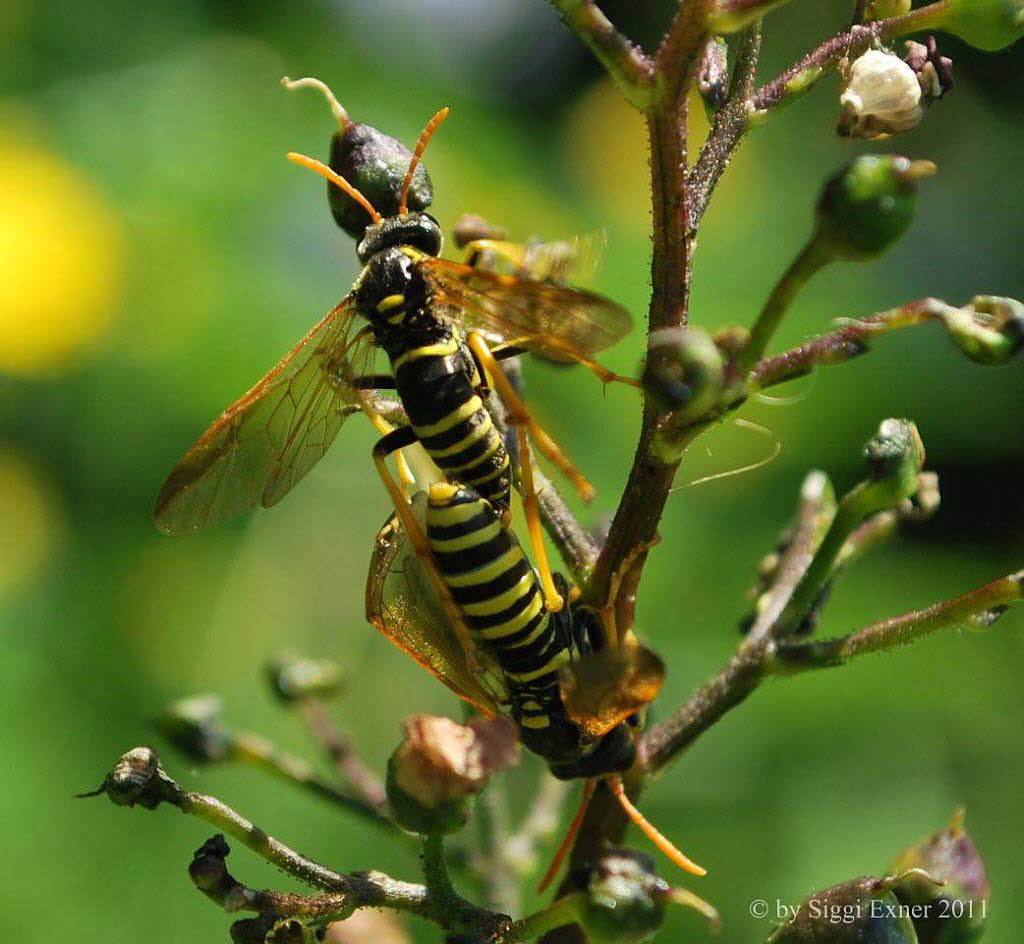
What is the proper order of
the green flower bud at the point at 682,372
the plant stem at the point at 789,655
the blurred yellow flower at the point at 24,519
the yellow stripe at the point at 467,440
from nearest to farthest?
1. the green flower bud at the point at 682,372
2. the plant stem at the point at 789,655
3. the yellow stripe at the point at 467,440
4. the blurred yellow flower at the point at 24,519

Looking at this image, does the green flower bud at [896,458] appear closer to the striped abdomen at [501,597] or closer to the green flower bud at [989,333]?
the green flower bud at [989,333]

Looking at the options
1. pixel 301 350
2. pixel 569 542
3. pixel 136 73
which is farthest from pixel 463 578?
pixel 136 73

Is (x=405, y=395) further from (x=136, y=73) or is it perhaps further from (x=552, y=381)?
(x=136, y=73)

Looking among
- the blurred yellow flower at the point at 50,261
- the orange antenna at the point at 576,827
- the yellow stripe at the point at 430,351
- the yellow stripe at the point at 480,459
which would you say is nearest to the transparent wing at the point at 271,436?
the yellow stripe at the point at 430,351

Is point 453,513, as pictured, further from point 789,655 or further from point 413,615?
point 789,655

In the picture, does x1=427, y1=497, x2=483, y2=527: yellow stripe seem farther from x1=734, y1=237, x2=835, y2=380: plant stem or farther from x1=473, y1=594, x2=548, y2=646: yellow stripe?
x1=734, y1=237, x2=835, y2=380: plant stem
